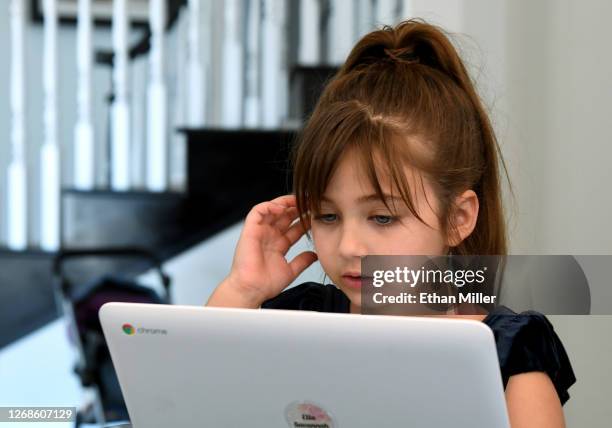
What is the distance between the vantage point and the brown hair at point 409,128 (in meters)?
1.04

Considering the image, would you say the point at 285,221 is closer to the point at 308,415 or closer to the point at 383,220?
the point at 383,220

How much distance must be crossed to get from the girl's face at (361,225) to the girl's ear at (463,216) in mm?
30

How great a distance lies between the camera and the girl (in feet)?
3.13

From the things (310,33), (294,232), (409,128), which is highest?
(310,33)

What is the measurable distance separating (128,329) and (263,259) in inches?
18.6

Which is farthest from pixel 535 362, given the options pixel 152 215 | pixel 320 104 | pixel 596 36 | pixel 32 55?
pixel 32 55

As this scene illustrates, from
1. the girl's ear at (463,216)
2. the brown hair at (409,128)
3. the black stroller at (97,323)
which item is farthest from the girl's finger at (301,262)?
the black stroller at (97,323)

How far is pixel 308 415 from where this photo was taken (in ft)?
2.37

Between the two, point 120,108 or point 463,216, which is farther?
point 120,108

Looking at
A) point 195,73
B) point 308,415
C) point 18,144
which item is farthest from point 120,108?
point 308,415

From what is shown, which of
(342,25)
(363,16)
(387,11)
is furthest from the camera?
(363,16)

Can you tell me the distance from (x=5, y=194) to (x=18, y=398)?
69cm

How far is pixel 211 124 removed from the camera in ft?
9.62

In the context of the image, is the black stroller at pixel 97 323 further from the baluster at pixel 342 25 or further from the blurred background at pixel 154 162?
the baluster at pixel 342 25
